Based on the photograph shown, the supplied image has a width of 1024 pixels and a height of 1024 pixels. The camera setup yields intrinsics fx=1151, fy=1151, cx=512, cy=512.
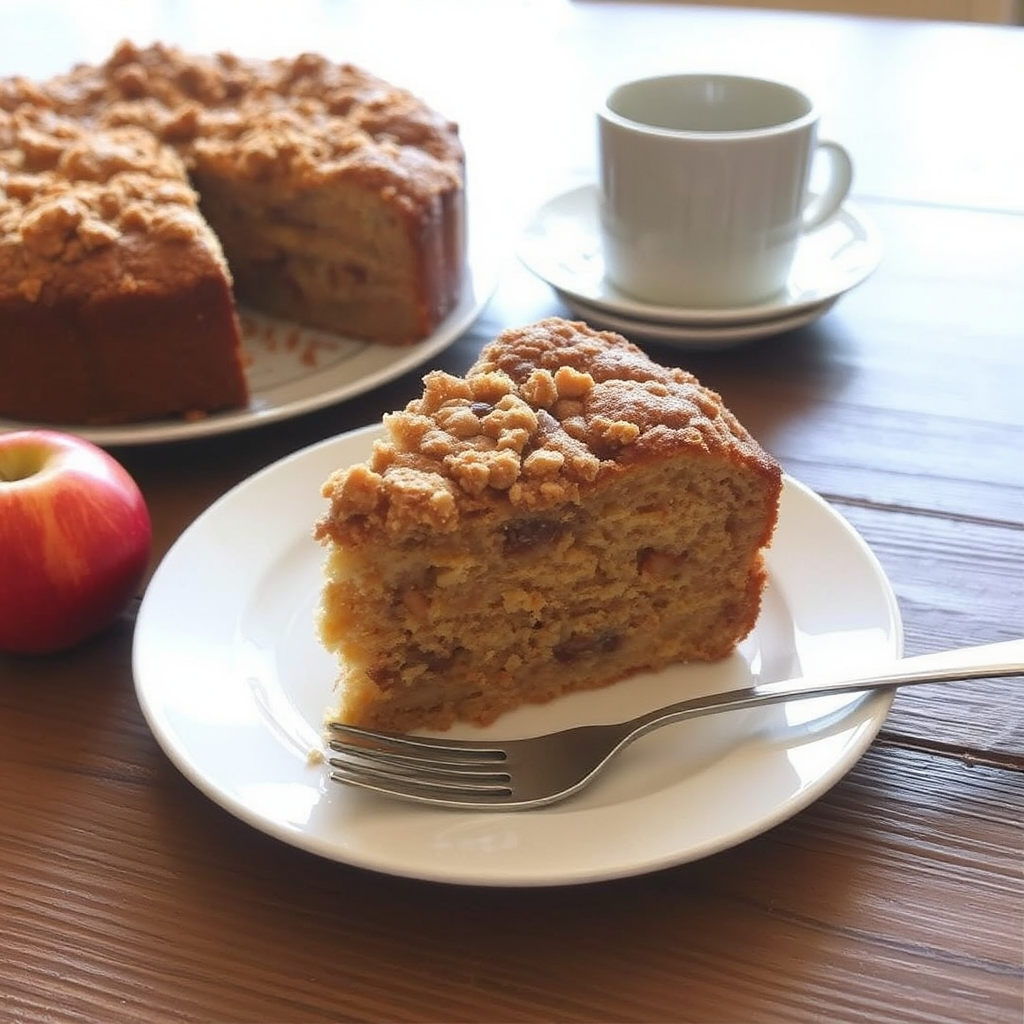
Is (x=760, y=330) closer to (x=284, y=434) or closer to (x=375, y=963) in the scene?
(x=284, y=434)

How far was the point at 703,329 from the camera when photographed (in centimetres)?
198

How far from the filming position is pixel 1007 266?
2.24 metres

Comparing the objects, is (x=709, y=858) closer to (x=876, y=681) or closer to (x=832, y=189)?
(x=876, y=681)

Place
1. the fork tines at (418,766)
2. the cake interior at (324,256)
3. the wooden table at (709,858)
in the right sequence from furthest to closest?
1. the cake interior at (324,256)
2. the fork tines at (418,766)
3. the wooden table at (709,858)

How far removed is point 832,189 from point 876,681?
4.25 feet

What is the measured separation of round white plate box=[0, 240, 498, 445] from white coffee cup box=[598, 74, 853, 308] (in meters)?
0.31

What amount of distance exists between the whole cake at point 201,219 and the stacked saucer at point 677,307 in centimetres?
19

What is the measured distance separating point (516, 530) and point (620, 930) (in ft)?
1.45

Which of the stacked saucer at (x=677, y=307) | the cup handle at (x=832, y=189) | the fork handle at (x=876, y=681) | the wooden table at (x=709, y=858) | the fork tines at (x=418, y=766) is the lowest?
the wooden table at (x=709, y=858)

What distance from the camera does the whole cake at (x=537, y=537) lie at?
1272 mm

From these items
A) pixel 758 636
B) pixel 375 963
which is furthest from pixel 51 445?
pixel 758 636

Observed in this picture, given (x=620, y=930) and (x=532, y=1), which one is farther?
(x=532, y=1)

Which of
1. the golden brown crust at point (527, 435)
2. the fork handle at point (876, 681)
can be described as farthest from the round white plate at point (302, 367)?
the fork handle at point (876, 681)

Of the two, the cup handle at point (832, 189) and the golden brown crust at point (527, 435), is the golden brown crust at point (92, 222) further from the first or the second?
the cup handle at point (832, 189)
